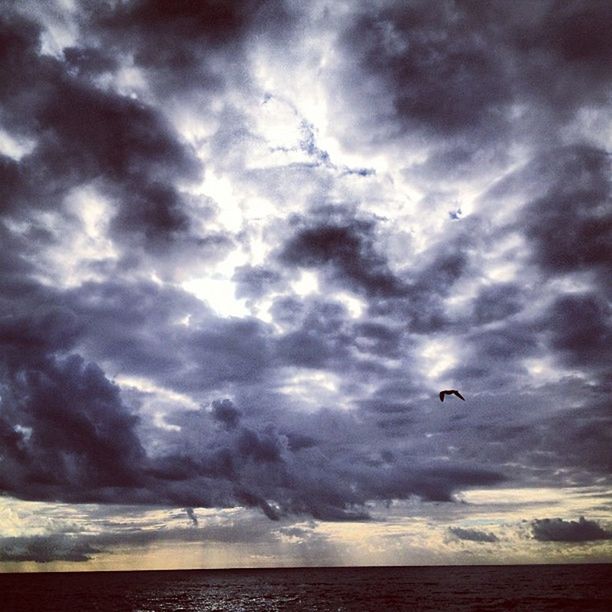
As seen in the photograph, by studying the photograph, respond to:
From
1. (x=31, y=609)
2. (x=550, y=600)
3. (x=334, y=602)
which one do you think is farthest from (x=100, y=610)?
(x=550, y=600)

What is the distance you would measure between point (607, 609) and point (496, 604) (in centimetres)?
2040

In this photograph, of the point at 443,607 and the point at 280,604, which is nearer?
the point at 443,607

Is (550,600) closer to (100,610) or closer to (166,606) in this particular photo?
(166,606)

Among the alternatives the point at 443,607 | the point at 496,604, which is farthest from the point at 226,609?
the point at 496,604

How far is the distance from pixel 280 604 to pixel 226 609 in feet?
41.6

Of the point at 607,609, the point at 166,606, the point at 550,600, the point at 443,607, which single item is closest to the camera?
the point at 607,609

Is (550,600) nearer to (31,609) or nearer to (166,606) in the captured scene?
(166,606)

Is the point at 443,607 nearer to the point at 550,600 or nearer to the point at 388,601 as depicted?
the point at 388,601

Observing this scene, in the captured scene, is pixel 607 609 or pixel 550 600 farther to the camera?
pixel 550 600

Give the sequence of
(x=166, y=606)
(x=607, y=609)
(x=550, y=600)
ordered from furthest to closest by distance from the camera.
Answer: (x=166, y=606) → (x=550, y=600) → (x=607, y=609)

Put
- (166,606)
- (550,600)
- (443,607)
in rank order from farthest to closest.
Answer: (166,606) → (550,600) → (443,607)

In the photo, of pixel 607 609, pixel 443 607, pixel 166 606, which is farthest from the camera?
pixel 166 606

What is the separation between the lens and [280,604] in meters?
122

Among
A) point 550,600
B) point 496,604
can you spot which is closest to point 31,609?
point 496,604
